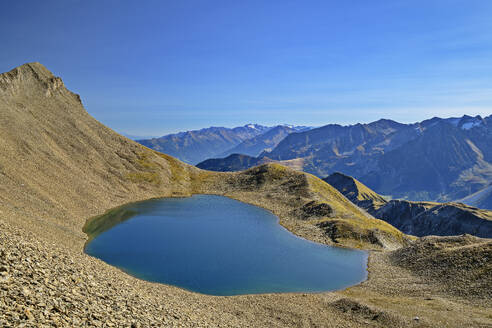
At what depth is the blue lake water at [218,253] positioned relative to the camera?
54375 millimetres

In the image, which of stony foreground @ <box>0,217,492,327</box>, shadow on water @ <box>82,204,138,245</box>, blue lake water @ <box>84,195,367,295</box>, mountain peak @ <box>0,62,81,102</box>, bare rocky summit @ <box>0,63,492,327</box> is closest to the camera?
stony foreground @ <box>0,217,492,327</box>

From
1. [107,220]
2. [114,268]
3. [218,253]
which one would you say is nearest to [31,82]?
[107,220]

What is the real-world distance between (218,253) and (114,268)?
2448 cm

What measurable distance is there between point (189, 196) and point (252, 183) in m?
28.3

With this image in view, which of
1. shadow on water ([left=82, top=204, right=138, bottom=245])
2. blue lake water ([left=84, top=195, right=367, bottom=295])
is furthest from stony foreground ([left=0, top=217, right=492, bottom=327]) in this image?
shadow on water ([left=82, top=204, right=138, bottom=245])

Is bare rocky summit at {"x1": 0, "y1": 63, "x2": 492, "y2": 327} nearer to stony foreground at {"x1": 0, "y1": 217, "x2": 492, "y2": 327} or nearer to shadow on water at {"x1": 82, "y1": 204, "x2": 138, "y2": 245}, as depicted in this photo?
stony foreground at {"x1": 0, "y1": 217, "x2": 492, "y2": 327}

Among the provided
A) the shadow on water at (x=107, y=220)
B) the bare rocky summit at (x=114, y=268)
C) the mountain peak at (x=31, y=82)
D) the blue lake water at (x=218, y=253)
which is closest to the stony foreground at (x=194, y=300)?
the bare rocky summit at (x=114, y=268)

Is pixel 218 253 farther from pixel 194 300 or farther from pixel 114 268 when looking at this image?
pixel 194 300

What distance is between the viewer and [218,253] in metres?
67.6

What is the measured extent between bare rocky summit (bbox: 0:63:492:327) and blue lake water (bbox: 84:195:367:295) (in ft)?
14.4

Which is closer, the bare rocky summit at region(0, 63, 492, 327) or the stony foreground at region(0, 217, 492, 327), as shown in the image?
the stony foreground at region(0, 217, 492, 327)

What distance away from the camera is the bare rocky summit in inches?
994

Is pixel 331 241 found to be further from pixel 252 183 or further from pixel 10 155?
pixel 10 155

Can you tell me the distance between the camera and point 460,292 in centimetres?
4691
